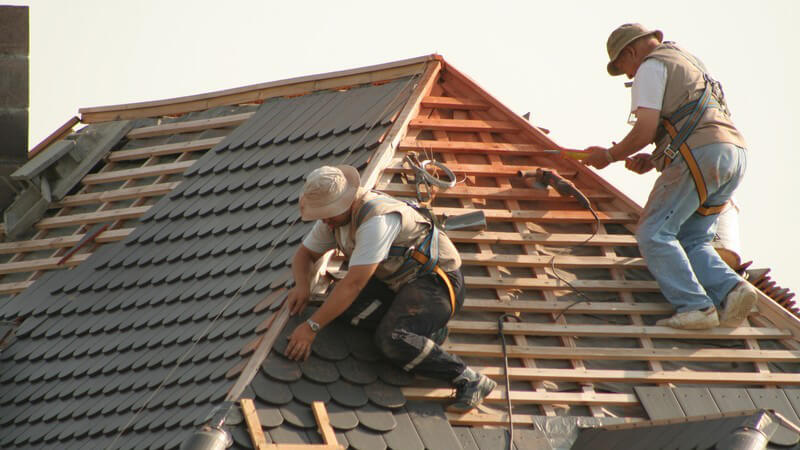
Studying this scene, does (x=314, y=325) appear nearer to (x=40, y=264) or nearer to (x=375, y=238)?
(x=375, y=238)

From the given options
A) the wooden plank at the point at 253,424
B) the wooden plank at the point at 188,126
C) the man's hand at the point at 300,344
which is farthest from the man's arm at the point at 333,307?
the wooden plank at the point at 188,126

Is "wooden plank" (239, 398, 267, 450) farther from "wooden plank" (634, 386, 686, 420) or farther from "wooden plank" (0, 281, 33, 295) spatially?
"wooden plank" (0, 281, 33, 295)

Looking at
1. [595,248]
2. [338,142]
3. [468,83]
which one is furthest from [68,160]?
[595,248]

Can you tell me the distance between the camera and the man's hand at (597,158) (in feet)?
26.7

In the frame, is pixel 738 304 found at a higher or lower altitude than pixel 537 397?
higher

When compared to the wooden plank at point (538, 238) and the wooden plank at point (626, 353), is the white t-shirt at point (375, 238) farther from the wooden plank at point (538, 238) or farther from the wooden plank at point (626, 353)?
the wooden plank at point (538, 238)

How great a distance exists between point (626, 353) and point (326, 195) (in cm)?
208

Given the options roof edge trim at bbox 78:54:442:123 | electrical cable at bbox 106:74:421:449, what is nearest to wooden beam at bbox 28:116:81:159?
roof edge trim at bbox 78:54:442:123

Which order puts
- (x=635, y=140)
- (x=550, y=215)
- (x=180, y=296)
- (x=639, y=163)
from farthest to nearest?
(x=639, y=163)
(x=550, y=215)
(x=180, y=296)
(x=635, y=140)

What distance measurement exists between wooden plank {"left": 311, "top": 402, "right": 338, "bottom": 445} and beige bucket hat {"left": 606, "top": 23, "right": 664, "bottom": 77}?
3044 millimetres

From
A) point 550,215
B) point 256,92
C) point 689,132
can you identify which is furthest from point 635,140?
point 256,92

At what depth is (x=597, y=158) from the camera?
8.15 meters

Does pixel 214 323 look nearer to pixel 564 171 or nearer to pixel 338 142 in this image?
pixel 338 142

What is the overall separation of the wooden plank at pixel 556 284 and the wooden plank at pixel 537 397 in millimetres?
726
